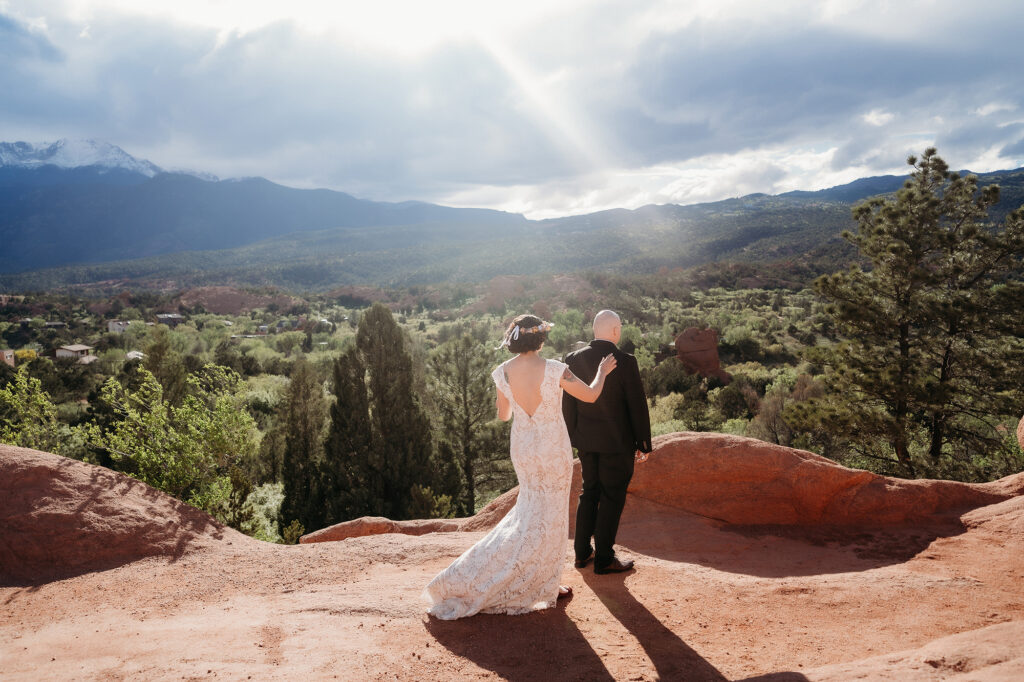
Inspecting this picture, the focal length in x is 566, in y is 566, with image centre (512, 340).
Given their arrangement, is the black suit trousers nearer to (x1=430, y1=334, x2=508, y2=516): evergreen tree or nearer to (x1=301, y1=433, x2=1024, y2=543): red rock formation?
(x1=301, y1=433, x2=1024, y2=543): red rock formation

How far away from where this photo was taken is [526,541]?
4.19 metres

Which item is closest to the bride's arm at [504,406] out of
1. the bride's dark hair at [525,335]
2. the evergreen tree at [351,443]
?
the bride's dark hair at [525,335]

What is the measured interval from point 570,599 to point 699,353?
125 feet

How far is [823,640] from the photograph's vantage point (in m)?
3.72

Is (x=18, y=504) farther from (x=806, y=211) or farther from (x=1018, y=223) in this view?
(x=806, y=211)

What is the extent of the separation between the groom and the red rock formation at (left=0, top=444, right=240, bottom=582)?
4.48 metres

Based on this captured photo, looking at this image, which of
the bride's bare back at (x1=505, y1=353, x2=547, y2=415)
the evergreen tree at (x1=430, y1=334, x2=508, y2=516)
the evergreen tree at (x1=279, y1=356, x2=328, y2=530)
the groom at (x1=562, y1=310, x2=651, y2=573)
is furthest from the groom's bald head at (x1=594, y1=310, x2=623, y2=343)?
the evergreen tree at (x1=430, y1=334, x2=508, y2=516)

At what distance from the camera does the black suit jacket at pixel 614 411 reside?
15.3 feet

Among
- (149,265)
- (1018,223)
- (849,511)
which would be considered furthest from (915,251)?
(149,265)

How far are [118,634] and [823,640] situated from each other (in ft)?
16.4

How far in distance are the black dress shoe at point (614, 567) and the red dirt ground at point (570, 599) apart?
7 cm

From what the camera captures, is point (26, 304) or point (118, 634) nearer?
point (118, 634)

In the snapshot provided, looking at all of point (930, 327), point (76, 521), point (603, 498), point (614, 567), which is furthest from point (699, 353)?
point (76, 521)

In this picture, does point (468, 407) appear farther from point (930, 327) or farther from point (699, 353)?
point (699, 353)
